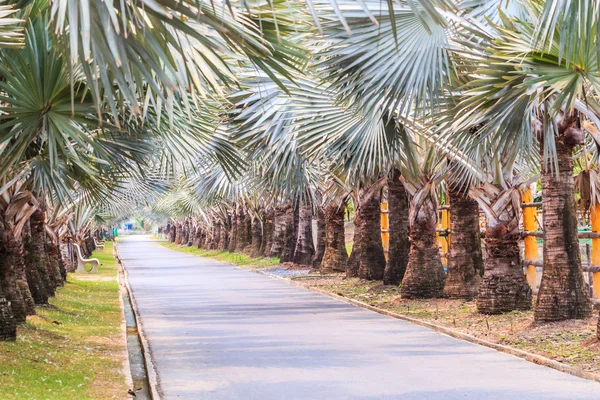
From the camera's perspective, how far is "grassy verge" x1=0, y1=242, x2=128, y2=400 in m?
10.2

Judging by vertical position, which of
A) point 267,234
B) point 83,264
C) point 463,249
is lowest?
point 83,264

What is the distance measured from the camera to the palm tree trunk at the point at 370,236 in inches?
1076

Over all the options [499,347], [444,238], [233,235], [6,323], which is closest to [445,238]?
[444,238]

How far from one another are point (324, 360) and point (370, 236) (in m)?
14.7

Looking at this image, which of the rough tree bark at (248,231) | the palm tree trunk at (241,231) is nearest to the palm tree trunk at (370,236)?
the rough tree bark at (248,231)

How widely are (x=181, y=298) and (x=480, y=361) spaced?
14824 mm

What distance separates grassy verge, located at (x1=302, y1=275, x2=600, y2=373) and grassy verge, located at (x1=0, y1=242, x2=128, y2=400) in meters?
5.27

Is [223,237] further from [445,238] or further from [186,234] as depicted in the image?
[445,238]

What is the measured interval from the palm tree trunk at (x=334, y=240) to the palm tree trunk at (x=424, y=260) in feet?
37.5

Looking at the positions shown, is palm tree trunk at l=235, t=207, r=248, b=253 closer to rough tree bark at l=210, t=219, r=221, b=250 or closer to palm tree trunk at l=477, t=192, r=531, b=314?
rough tree bark at l=210, t=219, r=221, b=250

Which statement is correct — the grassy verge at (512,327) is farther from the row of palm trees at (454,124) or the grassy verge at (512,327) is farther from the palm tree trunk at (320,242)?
the palm tree trunk at (320,242)

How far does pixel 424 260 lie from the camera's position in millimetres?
21422

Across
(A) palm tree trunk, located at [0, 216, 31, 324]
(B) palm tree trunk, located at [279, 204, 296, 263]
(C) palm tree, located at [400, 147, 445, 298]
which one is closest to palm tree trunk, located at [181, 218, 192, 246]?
(B) palm tree trunk, located at [279, 204, 296, 263]

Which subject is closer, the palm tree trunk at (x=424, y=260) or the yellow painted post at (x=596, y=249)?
the yellow painted post at (x=596, y=249)
